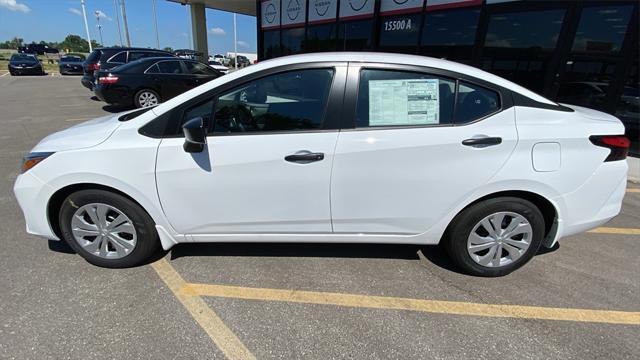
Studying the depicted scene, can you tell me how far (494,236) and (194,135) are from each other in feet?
7.39

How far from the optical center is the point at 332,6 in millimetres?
12906

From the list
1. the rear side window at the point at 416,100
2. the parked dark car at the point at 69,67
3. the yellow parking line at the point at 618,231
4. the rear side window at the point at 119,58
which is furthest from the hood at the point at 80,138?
the parked dark car at the point at 69,67

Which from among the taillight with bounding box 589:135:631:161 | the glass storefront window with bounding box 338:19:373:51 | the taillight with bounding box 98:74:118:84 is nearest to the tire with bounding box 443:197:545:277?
the taillight with bounding box 589:135:631:161

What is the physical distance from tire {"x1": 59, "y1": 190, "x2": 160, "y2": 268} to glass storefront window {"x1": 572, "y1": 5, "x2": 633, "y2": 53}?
809 centimetres

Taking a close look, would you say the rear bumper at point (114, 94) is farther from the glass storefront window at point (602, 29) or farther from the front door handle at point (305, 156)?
the glass storefront window at point (602, 29)

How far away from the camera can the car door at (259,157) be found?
249 cm

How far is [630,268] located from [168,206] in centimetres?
372

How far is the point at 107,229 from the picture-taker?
8.98 feet

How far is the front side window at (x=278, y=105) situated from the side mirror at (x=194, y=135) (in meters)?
0.14

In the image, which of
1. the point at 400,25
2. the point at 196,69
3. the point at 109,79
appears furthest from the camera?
the point at 400,25

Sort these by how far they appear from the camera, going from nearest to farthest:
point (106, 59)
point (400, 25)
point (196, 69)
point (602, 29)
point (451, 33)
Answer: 1. point (602, 29)
2. point (451, 33)
3. point (196, 69)
4. point (400, 25)
5. point (106, 59)

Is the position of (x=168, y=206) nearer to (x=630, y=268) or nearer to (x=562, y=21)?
(x=630, y=268)

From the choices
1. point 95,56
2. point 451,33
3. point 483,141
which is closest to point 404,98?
point 483,141

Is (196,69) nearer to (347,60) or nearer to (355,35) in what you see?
(355,35)
